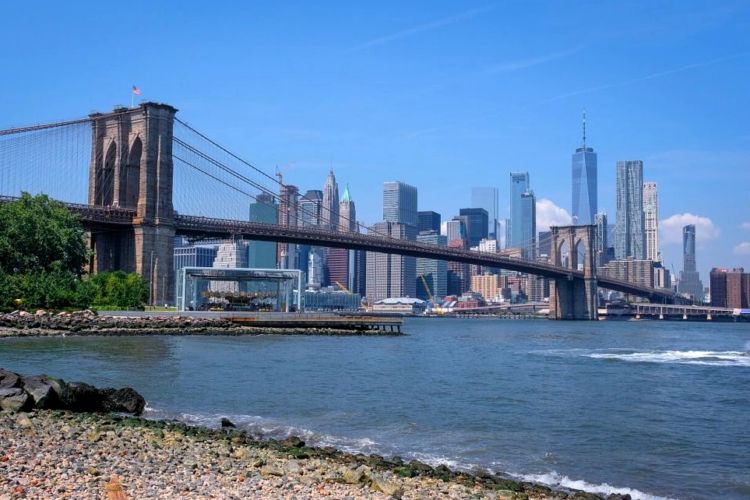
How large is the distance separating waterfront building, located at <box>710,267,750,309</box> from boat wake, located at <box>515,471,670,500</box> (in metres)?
178

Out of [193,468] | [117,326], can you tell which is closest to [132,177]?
[117,326]

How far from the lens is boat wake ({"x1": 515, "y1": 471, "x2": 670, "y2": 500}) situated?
10.4 metres

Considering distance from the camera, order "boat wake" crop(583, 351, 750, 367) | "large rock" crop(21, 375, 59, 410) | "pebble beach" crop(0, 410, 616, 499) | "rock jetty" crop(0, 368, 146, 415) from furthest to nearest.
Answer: "boat wake" crop(583, 351, 750, 367)
"large rock" crop(21, 375, 59, 410)
"rock jetty" crop(0, 368, 146, 415)
"pebble beach" crop(0, 410, 616, 499)

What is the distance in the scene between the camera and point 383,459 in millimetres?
11500

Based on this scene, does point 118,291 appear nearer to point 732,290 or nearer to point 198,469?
point 198,469

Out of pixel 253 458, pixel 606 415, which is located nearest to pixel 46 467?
pixel 253 458

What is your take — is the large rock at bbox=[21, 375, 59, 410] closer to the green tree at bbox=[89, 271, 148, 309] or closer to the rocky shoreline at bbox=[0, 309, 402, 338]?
the rocky shoreline at bbox=[0, 309, 402, 338]

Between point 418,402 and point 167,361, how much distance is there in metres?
11.6

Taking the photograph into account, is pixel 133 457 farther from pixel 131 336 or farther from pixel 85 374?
pixel 131 336

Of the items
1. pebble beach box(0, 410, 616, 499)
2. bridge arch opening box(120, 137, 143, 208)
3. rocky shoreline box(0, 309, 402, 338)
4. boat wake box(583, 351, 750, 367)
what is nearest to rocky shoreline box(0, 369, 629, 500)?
pebble beach box(0, 410, 616, 499)

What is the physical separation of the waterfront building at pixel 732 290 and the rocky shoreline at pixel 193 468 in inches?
7073

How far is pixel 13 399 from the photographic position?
45.9 ft

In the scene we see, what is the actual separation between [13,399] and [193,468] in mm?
6069

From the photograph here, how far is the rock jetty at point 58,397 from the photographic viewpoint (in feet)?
46.3
